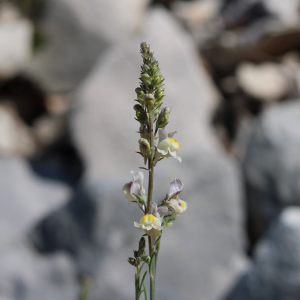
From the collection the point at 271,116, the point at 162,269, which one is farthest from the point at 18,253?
the point at 271,116

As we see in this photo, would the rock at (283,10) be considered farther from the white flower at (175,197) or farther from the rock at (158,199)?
the white flower at (175,197)

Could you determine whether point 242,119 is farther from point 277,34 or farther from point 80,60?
point 80,60

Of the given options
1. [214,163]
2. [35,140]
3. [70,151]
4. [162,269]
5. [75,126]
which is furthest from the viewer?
[35,140]

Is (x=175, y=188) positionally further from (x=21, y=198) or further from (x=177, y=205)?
(x=21, y=198)

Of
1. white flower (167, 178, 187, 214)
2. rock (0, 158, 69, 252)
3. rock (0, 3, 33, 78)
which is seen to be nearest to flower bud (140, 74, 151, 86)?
white flower (167, 178, 187, 214)

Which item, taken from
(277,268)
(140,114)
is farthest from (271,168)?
(140,114)

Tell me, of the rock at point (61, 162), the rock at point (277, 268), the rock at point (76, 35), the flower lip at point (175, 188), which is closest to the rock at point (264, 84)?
the rock at point (76, 35)
